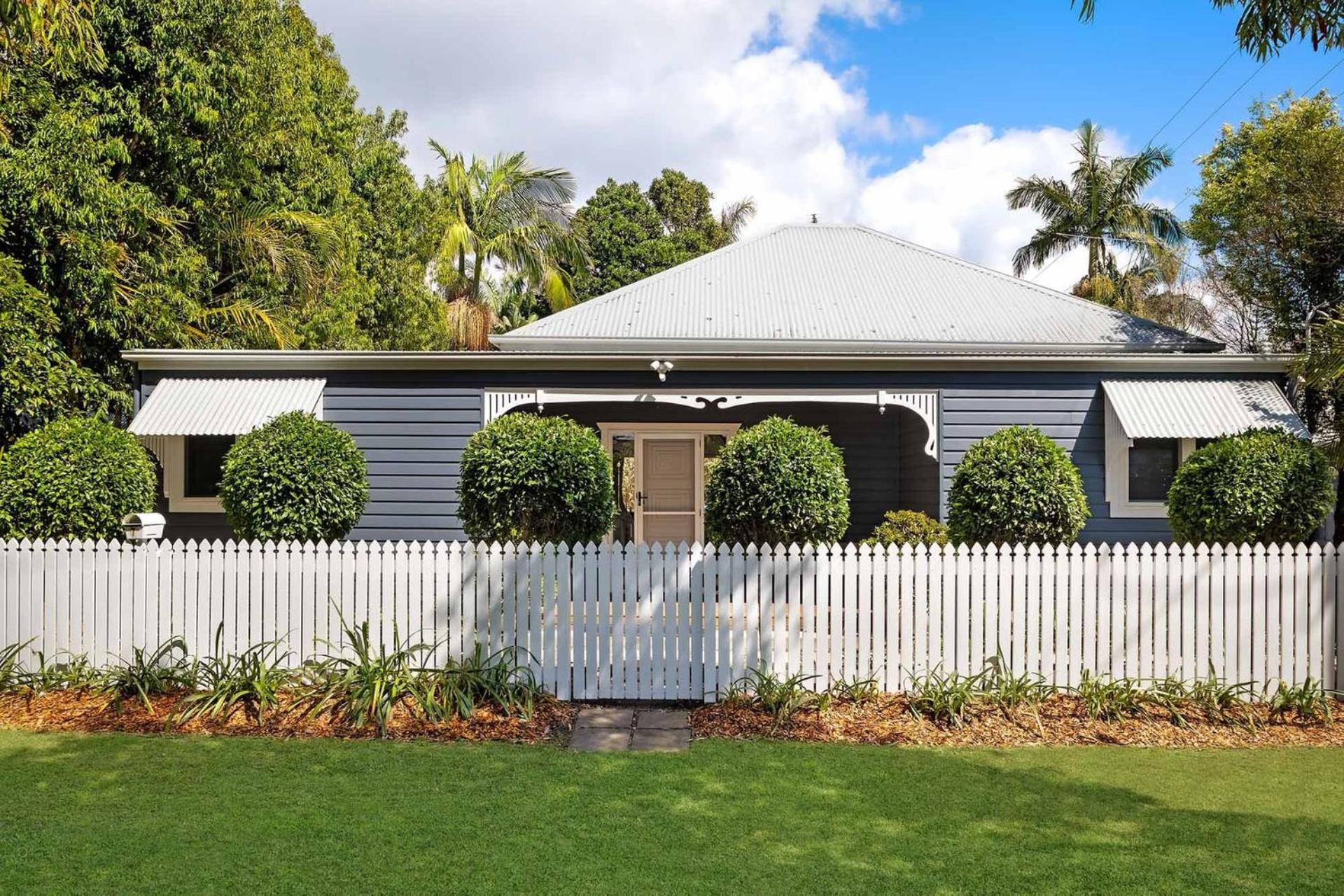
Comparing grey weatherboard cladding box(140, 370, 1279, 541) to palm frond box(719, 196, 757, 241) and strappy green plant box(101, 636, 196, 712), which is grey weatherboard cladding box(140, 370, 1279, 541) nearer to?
strappy green plant box(101, 636, 196, 712)

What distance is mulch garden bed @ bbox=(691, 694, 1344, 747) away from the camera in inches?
234

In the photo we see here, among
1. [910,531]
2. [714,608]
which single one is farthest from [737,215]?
[714,608]

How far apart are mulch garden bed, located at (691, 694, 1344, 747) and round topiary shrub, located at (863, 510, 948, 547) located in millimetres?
3555

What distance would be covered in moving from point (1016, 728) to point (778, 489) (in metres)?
2.55

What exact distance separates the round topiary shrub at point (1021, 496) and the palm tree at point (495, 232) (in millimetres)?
18767

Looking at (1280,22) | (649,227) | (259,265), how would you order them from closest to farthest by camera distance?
(1280,22), (259,265), (649,227)

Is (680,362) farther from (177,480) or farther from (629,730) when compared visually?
(177,480)

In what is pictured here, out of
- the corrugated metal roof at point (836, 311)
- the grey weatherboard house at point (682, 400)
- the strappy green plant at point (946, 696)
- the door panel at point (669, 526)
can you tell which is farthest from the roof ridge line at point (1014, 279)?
the strappy green plant at point (946, 696)

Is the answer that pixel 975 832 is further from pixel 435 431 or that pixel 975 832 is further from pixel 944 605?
pixel 435 431

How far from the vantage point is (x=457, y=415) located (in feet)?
36.5

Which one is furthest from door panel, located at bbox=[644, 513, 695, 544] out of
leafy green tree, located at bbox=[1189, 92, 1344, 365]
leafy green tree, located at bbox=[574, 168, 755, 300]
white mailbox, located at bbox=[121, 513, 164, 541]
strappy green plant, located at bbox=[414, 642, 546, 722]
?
leafy green tree, located at bbox=[574, 168, 755, 300]

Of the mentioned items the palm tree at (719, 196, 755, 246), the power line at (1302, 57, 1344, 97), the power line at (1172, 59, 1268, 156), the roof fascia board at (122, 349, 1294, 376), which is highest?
the palm tree at (719, 196, 755, 246)

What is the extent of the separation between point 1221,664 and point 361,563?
251 inches

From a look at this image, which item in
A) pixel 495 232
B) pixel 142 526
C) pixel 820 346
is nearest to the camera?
pixel 142 526
